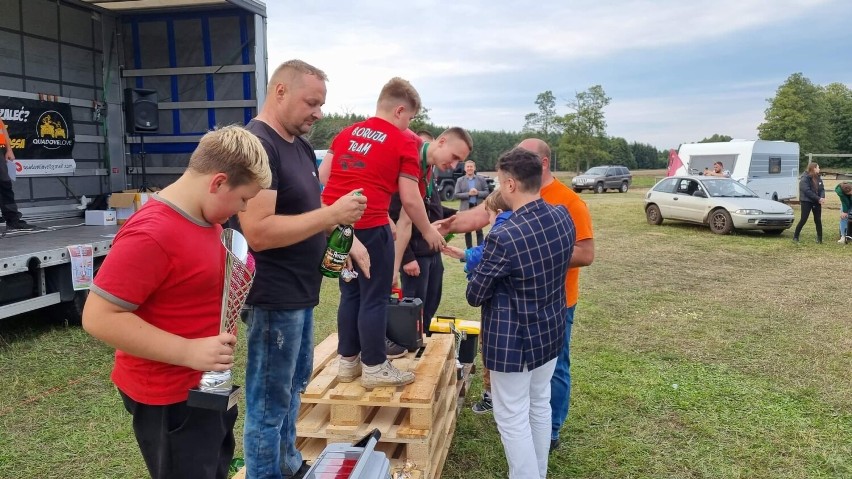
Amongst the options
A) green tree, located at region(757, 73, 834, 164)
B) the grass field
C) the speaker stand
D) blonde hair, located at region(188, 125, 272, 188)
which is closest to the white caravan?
the grass field

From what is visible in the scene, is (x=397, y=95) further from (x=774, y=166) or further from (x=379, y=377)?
(x=774, y=166)

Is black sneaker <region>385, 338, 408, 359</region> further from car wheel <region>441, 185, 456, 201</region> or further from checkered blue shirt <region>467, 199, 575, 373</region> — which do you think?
car wheel <region>441, 185, 456, 201</region>

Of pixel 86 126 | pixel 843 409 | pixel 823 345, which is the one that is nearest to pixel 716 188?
pixel 823 345

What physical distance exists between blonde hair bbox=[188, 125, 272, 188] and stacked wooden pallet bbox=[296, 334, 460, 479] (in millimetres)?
1602

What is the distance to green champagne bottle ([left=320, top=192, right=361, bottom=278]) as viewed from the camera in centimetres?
262

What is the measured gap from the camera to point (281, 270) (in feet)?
8.20

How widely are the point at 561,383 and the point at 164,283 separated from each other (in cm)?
261

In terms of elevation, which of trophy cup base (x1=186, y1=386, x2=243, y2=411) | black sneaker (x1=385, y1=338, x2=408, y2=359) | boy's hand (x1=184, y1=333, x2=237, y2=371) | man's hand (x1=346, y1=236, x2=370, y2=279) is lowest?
black sneaker (x1=385, y1=338, x2=408, y2=359)

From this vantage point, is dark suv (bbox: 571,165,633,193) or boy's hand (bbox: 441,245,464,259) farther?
dark suv (bbox: 571,165,633,193)

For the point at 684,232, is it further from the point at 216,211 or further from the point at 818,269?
the point at 216,211

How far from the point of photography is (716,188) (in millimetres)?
15266

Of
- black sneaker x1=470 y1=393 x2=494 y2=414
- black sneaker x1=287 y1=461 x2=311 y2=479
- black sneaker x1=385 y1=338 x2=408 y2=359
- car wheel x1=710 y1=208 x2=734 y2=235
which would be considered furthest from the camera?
car wheel x1=710 y1=208 x2=734 y2=235

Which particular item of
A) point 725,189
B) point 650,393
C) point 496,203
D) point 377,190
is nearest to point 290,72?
point 377,190

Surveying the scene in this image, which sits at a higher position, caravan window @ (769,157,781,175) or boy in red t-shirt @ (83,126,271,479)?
caravan window @ (769,157,781,175)
